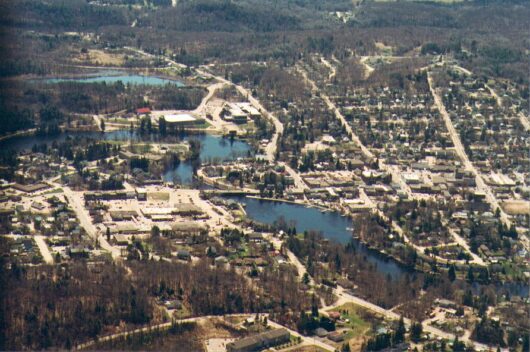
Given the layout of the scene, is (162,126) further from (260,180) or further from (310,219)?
(310,219)

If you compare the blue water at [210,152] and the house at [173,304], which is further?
the blue water at [210,152]

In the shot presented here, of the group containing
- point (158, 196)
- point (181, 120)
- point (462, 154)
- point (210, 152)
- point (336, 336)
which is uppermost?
point (181, 120)

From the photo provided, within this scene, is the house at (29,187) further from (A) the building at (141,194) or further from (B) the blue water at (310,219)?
(B) the blue water at (310,219)

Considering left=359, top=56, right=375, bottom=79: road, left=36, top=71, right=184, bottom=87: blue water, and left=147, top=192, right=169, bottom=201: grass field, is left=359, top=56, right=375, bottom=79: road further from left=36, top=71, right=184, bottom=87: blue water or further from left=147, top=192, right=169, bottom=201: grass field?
left=147, top=192, right=169, bottom=201: grass field

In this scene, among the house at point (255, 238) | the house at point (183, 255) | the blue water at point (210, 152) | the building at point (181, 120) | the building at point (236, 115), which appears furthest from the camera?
the building at point (236, 115)

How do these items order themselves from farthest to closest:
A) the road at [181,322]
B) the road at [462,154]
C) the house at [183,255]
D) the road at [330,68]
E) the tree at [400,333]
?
the road at [330,68]
the road at [462,154]
the house at [183,255]
the tree at [400,333]
the road at [181,322]

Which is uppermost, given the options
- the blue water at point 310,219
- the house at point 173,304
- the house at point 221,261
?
the blue water at point 310,219

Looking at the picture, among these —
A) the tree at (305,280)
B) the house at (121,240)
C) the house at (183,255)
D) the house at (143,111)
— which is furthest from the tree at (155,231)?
the house at (143,111)

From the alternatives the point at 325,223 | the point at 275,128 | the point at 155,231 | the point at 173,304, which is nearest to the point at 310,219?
the point at 325,223

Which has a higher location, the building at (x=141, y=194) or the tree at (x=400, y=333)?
the building at (x=141, y=194)
